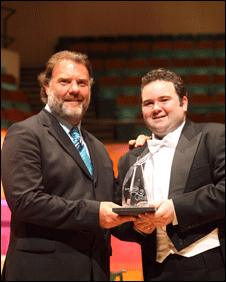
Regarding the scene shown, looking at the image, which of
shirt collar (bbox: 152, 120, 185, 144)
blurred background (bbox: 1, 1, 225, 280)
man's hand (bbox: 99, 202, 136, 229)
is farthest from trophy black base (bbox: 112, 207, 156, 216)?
blurred background (bbox: 1, 1, 225, 280)

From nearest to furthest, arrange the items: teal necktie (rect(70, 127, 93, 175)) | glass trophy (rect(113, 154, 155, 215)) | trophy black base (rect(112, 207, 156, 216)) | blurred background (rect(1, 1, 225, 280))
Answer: trophy black base (rect(112, 207, 156, 216)) < glass trophy (rect(113, 154, 155, 215)) < teal necktie (rect(70, 127, 93, 175)) < blurred background (rect(1, 1, 225, 280))

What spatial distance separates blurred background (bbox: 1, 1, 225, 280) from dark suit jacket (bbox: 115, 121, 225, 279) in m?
4.11

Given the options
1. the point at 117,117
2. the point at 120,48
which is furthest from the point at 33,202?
the point at 120,48

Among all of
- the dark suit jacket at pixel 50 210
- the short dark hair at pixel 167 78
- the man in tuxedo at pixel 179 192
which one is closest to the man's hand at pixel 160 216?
the man in tuxedo at pixel 179 192

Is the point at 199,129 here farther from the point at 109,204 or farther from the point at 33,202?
the point at 33,202

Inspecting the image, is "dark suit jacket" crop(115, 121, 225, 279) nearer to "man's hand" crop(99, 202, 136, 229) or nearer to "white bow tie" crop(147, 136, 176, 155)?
"white bow tie" crop(147, 136, 176, 155)

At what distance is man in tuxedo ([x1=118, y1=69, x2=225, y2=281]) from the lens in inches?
59.4

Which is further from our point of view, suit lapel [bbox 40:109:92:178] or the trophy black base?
suit lapel [bbox 40:109:92:178]

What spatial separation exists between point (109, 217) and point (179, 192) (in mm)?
259

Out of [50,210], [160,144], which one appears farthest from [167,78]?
[50,210]

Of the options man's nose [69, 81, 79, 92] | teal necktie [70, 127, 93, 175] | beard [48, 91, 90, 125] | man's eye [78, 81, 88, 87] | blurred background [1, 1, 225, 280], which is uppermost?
blurred background [1, 1, 225, 280]

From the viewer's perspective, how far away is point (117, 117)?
5.69 meters

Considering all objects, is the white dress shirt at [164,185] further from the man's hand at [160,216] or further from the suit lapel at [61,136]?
the suit lapel at [61,136]

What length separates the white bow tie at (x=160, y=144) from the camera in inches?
65.9
